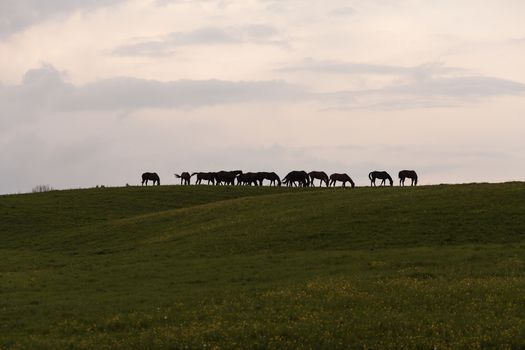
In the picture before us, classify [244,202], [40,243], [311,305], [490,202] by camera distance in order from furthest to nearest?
[244,202]
[40,243]
[490,202]
[311,305]

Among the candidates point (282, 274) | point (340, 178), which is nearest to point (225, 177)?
point (340, 178)

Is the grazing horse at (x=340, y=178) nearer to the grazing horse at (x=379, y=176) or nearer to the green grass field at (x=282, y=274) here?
the grazing horse at (x=379, y=176)

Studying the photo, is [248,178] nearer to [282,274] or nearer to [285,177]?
[285,177]

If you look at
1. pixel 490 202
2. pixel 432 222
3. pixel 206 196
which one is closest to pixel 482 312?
pixel 432 222

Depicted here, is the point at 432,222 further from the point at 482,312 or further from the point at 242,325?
the point at 242,325

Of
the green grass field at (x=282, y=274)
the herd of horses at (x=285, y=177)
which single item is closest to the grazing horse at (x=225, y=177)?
the herd of horses at (x=285, y=177)

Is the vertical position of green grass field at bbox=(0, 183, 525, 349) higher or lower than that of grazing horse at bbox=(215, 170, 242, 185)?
lower

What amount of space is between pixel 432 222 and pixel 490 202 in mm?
6616

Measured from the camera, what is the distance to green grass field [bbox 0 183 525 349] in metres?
21.2

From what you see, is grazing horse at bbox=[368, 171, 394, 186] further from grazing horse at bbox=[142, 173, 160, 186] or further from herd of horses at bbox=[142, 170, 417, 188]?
grazing horse at bbox=[142, 173, 160, 186]

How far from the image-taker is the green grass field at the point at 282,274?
2117 cm

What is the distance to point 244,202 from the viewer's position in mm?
61156

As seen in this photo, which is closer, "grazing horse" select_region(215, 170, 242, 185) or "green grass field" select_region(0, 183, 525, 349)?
"green grass field" select_region(0, 183, 525, 349)

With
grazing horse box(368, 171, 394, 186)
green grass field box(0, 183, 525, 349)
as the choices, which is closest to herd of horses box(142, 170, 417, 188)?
grazing horse box(368, 171, 394, 186)
